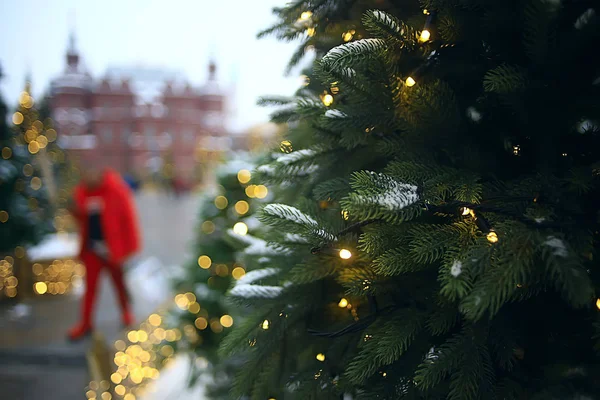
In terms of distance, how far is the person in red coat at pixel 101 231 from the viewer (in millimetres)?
3262

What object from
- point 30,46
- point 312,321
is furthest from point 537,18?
point 30,46

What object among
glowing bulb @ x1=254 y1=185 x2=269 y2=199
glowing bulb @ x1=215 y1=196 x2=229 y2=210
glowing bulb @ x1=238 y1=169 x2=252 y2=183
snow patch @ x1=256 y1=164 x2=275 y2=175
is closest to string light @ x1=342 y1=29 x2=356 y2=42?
snow patch @ x1=256 y1=164 x2=275 y2=175

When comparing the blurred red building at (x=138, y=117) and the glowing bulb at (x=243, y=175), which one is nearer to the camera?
the glowing bulb at (x=243, y=175)

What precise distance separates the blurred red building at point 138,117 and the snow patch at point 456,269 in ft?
16.9

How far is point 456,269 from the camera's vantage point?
595 millimetres

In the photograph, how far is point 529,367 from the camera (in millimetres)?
811

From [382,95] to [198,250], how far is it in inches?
91.6

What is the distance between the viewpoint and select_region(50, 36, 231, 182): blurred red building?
5.98 m

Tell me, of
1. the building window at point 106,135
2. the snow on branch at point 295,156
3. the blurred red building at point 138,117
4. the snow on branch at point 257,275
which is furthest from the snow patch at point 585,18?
the building window at point 106,135

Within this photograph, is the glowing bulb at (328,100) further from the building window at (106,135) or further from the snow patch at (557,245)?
the building window at (106,135)

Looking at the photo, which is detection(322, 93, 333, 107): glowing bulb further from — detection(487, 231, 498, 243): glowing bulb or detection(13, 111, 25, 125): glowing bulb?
detection(13, 111, 25, 125): glowing bulb

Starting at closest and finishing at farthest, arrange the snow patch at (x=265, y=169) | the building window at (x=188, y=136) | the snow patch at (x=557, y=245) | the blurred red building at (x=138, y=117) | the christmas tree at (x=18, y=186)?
the snow patch at (x=557, y=245) < the snow patch at (x=265, y=169) < the christmas tree at (x=18, y=186) < the blurred red building at (x=138, y=117) < the building window at (x=188, y=136)

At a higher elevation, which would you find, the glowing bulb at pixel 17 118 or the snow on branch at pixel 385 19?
the snow on branch at pixel 385 19

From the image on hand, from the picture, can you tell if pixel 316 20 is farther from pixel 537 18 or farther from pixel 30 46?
pixel 30 46
